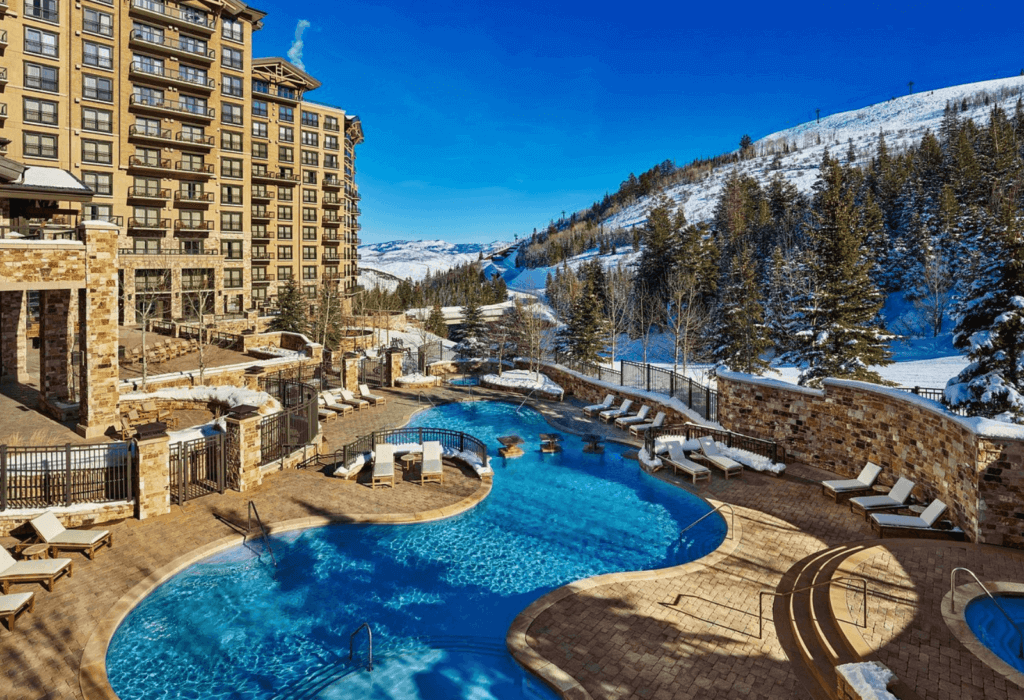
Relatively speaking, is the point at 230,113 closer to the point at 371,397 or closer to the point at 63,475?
the point at 371,397

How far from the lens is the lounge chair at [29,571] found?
332 inches

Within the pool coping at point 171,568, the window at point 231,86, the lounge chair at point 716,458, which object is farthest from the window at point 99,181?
the lounge chair at point 716,458

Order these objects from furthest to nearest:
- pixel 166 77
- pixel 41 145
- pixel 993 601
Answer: pixel 166 77, pixel 41 145, pixel 993 601

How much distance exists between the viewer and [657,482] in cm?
1493

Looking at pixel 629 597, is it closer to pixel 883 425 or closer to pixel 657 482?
pixel 657 482

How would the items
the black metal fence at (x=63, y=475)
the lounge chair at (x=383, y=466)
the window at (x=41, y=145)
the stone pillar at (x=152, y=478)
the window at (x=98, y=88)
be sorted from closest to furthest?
1. the black metal fence at (x=63, y=475)
2. the stone pillar at (x=152, y=478)
3. the lounge chair at (x=383, y=466)
4. the window at (x=41, y=145)
5. the window at (x=98, y=88)

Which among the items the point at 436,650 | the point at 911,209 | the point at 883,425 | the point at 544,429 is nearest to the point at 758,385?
the point at 883,425

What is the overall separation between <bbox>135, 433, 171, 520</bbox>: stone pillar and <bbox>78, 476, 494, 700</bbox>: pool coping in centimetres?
209

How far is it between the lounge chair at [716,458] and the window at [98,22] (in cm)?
4656

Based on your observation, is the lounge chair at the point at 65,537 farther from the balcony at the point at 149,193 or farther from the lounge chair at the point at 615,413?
the balcony at the point at 149,193

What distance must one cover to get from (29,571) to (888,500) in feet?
55.4

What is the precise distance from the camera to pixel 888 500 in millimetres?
12000

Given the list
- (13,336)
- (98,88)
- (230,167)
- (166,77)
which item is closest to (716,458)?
(13,336)

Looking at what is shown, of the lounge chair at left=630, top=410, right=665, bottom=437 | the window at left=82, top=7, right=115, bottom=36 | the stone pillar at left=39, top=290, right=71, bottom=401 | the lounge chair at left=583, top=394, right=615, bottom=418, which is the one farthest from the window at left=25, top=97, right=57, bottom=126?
the lounge chair at left=630, top=410, right=665, bottom=437
